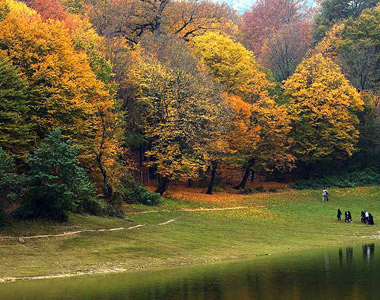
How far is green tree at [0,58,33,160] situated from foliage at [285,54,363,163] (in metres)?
39.4

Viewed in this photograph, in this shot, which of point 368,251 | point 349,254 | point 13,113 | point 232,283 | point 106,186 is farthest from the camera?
point 106,186

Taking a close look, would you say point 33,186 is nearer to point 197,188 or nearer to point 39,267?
point 39,267

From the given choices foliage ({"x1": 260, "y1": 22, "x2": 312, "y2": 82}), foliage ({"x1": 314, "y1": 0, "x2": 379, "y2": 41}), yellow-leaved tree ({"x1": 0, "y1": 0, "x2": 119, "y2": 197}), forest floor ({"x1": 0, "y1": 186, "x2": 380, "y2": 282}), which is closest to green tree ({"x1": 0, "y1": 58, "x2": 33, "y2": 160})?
yellow-leaved tree ({"x1": 0, "y1": 0, "x2": 119, "y2": 197})

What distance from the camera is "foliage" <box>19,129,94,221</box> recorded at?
40750mm

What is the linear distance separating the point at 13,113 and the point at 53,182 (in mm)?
6196

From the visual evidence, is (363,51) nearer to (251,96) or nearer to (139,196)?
(251,96)

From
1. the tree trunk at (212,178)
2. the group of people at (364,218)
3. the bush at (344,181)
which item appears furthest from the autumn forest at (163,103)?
the group of people at (364,218)

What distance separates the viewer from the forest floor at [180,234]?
115ft

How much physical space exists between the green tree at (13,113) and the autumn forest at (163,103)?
0.36ft

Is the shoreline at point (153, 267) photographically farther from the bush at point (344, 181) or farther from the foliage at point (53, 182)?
the bush at point (344, 181)

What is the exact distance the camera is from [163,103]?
2393 inches

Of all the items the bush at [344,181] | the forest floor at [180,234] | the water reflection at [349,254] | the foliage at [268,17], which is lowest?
the water reflection at [349,254]

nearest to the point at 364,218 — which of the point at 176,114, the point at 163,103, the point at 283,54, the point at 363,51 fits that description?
the point at 176,114

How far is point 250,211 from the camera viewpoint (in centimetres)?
5884
